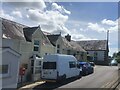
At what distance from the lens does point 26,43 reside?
2711cm

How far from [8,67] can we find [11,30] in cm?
896

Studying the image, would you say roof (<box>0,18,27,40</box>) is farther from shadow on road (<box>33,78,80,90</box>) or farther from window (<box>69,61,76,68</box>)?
window (<box>69,61,76,68</box>)

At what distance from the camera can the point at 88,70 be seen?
34656mm

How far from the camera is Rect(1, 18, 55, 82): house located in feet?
83.1

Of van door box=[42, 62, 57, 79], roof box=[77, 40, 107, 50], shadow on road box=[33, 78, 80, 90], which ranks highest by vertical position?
roof box=[77, 40, 107, 50]

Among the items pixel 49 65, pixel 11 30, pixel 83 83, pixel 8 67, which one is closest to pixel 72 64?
pixel 83 83

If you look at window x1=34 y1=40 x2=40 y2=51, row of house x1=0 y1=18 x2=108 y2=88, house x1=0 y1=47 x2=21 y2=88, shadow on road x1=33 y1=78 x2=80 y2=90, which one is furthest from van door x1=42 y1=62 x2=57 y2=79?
house x1=0 y1=47 x2=21 y2=88

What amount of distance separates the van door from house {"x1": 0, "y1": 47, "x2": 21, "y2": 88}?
5.36 meters

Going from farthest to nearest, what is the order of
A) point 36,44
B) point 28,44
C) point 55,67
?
point 36,44 < point 28,44 < point 55,67

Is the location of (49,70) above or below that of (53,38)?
below

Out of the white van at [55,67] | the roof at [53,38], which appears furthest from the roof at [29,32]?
the roof at [53,38]

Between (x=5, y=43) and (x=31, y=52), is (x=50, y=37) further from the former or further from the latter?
(x=5, y=43)

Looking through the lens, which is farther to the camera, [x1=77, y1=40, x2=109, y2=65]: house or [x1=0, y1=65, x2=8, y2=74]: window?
[x1=77, y1=40, x2=109, y2=65]: house

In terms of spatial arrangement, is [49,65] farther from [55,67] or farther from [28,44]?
[28,44]
